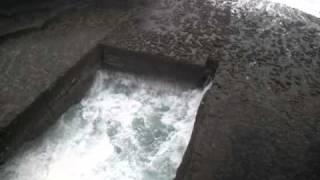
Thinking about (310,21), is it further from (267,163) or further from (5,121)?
(5,121)

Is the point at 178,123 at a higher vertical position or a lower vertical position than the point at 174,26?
lower

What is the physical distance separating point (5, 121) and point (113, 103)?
2.98 ft

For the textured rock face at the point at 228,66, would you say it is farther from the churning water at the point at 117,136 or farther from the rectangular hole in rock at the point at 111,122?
the churning water at the point at 117,136

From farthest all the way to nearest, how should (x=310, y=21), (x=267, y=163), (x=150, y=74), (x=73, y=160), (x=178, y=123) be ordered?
(x=310, y=21) → (x=150, y=74) → (x=178, y=123) → (x=73, y=160) → (x=267, y=163)

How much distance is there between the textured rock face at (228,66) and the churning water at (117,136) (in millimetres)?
341

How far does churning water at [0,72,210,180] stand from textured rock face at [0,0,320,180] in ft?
1.12

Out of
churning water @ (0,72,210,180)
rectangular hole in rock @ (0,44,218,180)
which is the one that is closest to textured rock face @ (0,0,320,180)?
rectangular hole in rock @ (0,44,218,180)

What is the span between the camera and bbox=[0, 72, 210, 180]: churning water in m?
2.53

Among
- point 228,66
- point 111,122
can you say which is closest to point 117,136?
point 111,122

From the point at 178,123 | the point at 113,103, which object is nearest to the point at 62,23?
the point at 113,103

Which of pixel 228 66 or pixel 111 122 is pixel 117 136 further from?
pixel 228 66

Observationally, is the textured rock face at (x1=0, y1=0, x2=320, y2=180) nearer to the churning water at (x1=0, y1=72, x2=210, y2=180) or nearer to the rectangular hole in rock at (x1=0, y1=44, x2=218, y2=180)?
the rectangular hole in rock at (x1=0, y1=44, x2=218, y2=180)

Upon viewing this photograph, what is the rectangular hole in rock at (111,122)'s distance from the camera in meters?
2.54

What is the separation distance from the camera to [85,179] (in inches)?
98.1
